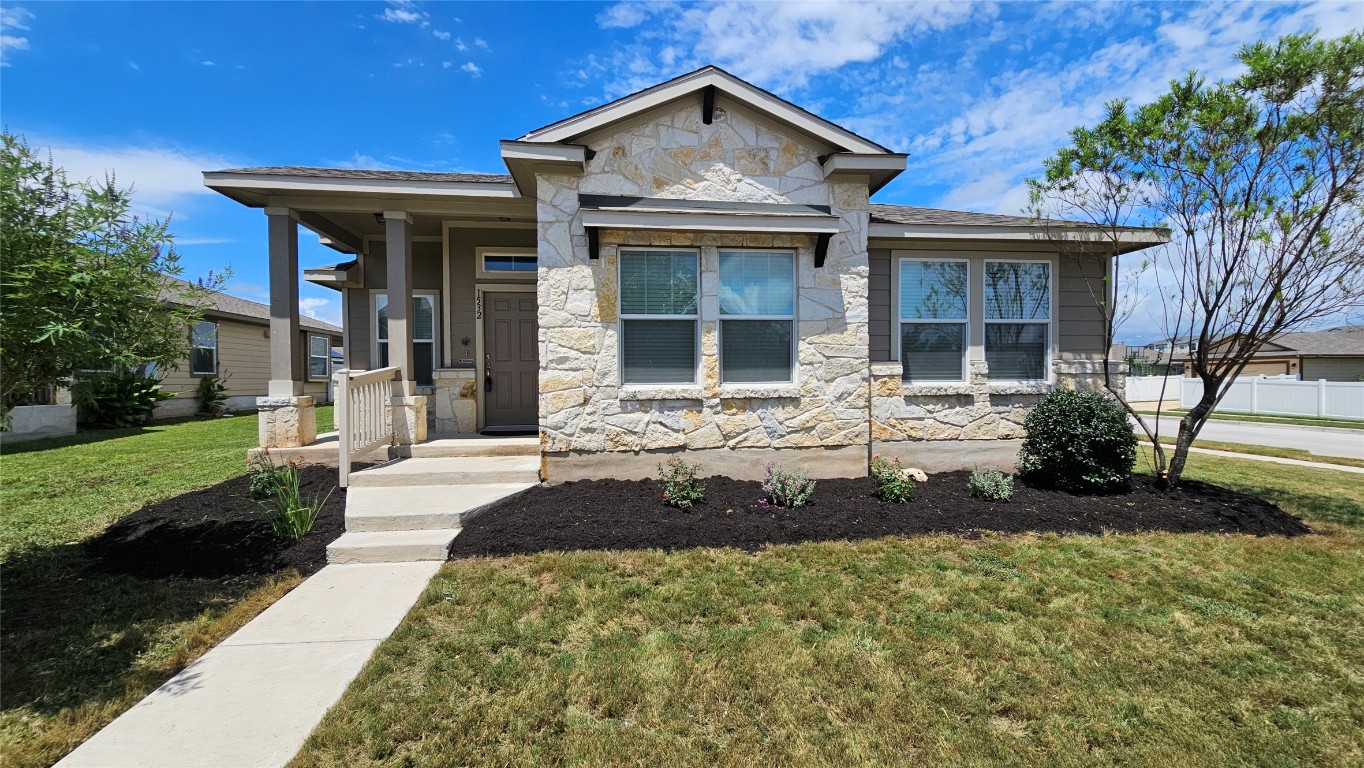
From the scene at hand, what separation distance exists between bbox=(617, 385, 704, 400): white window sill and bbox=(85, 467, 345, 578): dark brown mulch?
3065 mm

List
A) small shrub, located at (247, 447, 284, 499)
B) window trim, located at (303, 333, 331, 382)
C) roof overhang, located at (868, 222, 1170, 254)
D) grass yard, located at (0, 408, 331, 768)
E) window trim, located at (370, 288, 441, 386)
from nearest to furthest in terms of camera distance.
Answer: grass yard, located at (0, 408, 331, 768) → small shrub, located at (247, 447, 284, 499) → roof overhang, located at (868, 222, 1170, 254) → window trim, located at (370, 288, 441, 386) → window trim, located at (303, 333, 331, 382)

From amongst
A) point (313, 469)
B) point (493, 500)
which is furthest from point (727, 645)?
point (313, 469)

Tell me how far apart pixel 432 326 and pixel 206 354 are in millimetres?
12435

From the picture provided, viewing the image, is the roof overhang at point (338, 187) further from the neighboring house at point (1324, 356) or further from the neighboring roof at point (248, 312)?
the neighboring house at point (1324, 356)

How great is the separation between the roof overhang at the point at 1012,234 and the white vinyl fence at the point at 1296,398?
17.1m

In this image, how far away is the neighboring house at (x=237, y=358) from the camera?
51.1 feet

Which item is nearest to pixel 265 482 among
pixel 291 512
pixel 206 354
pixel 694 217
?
pixel 291 512

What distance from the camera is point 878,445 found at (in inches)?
284

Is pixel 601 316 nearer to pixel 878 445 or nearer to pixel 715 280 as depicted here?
pixel 715 280

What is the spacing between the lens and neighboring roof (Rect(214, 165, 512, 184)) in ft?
21.6

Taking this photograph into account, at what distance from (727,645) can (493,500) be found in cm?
315

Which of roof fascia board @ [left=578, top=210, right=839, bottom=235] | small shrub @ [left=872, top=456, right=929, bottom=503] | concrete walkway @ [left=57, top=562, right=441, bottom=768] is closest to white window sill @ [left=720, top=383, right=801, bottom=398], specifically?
small shrub @ [left=872, top=456, right=929, bottom=503]

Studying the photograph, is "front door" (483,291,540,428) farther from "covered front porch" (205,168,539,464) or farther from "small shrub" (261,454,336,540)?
"small shrub" (261,454,336,540)

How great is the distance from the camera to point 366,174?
6953 millimetres
